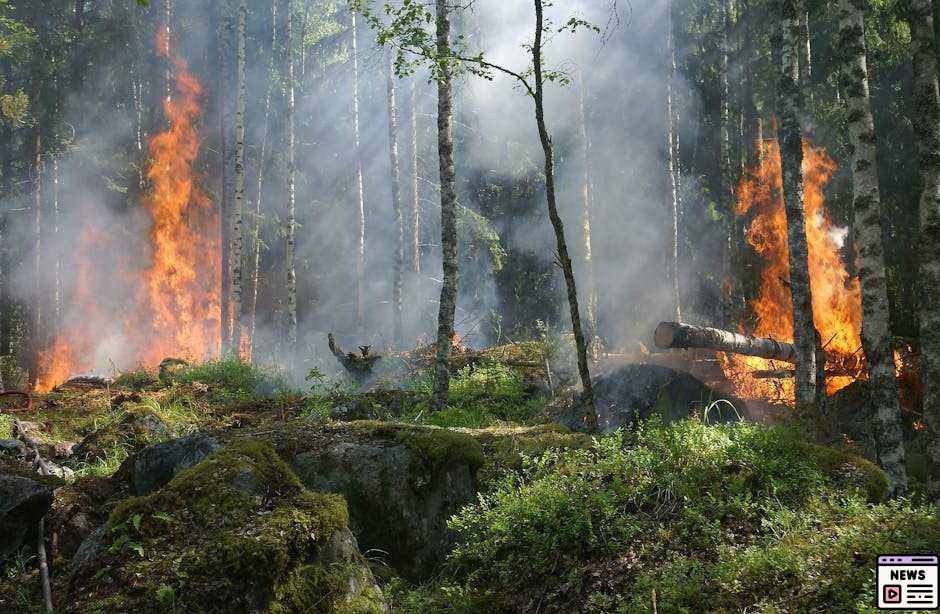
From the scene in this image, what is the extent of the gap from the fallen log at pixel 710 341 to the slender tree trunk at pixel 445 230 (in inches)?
163

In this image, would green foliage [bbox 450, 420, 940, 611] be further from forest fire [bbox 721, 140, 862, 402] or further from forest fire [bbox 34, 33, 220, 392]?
forest fire [bbox 34, 33, 220, 392]

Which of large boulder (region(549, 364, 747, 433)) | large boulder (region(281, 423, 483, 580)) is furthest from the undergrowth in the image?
large boulder (region(549, 364, 747, 433))

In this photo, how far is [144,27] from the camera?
28.2 metres

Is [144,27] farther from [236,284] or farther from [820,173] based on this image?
[820,173]

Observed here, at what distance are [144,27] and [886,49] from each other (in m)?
27.5

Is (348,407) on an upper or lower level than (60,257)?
lower

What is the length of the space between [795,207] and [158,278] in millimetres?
25054

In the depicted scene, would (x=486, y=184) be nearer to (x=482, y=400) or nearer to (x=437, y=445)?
(x=482, y=400)

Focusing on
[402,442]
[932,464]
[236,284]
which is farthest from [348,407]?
[236,284]

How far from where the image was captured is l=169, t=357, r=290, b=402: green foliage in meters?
15.0

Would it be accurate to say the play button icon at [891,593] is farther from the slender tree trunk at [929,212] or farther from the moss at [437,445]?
the slender tree trunk at [929,212]

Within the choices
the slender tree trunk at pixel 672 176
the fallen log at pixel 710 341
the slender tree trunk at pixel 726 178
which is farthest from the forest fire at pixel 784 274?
the slender tree trunk at pixel 672 176

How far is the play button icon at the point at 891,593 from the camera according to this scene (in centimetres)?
322

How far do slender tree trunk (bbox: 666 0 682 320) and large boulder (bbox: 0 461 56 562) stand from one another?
21524mm
